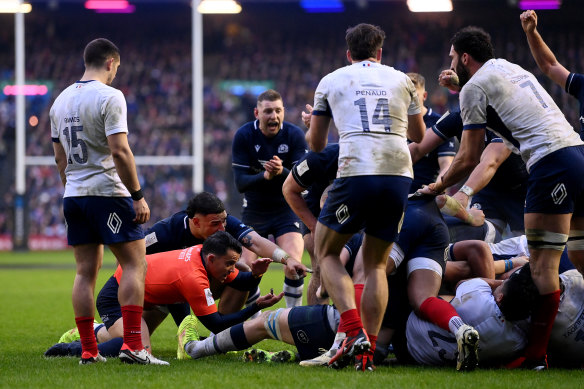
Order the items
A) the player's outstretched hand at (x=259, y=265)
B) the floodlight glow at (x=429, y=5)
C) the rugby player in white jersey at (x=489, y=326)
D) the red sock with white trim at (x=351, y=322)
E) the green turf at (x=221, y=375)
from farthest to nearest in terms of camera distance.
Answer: the floodlight glow at (x=429, y=5), the player's outstretched hand at (x=259, y=265), the rugby player in white jersey at (x=489, y=326), the red sock with white trim at (x=351, y=322), the green turf at (x=221, y=375)

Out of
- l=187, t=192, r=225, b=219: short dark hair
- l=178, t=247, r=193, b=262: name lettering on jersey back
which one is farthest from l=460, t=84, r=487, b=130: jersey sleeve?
l=178, t=247, r=193, b=262: name lettering on jersey back

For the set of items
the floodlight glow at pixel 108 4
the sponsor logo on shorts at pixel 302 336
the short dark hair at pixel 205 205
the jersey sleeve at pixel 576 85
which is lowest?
the sponsor logo on shorts at pixel 302 336

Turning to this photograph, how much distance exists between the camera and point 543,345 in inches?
210

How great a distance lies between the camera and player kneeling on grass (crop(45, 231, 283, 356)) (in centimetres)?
603

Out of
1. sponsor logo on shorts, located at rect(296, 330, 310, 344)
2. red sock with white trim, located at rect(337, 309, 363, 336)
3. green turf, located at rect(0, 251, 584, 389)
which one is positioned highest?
red sock with white trim, located at rect(337, 309, 363, 336)

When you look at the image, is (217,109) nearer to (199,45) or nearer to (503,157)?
Answer: (199,45)

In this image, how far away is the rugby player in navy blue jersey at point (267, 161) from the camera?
895 centimetres

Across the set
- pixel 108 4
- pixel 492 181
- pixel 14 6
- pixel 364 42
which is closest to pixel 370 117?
pixel 364 42

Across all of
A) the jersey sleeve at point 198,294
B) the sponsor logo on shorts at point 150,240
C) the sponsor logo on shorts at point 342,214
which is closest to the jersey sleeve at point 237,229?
the sponsor logo on shorts at point 150,240

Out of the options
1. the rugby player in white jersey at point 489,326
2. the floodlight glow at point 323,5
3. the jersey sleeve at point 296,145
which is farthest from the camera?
the floodlight glow at point 323,5

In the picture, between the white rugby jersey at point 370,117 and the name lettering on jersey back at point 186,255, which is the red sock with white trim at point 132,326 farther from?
the white rugby jersey at point 370,117

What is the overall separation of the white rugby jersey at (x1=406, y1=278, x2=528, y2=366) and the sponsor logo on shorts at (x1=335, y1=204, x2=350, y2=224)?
2.81 feet

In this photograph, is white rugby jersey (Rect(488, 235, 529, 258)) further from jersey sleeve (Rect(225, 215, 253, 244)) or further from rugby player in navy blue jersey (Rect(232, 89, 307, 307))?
rugby player in navy blue jersey (Rect(232, 89, 307, 307))

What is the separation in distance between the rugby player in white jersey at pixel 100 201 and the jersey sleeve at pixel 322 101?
137 cm
